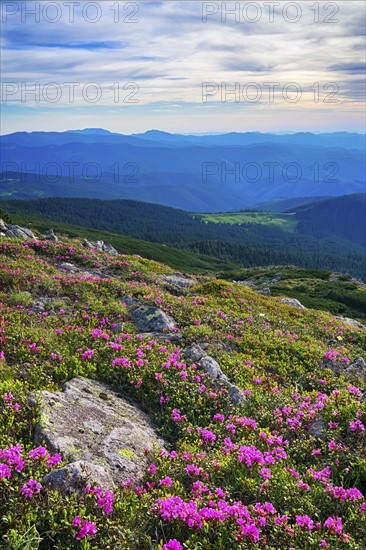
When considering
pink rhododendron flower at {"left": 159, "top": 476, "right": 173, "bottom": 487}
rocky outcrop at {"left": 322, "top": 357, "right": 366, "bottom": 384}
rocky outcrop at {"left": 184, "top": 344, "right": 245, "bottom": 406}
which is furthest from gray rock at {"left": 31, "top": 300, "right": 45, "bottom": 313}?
rocky outcrop at {"left": 322, "top": 357, "right": 366, "bottom": 384}

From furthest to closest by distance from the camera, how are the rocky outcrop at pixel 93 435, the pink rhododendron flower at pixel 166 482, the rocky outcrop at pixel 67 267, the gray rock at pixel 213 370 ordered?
the rocky outcrop at pixel 67 267 → the gray rock at pixel 213 370 → the pink rhododendron flower at pixel 166 482 → the rocky outcrop at pixel 93 435

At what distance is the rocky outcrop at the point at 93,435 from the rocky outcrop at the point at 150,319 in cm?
493

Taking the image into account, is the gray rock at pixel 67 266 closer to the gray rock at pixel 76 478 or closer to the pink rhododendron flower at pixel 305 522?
the gray rock at pixel 76 478

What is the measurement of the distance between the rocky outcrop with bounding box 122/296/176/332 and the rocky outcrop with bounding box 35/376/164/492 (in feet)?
16.2

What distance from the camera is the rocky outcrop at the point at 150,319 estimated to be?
552 inches

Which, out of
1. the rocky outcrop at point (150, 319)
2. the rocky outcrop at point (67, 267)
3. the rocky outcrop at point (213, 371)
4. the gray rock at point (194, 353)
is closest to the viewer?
the rocky outcrop at point (213, 371)

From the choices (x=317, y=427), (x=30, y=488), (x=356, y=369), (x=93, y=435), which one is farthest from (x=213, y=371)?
(x=30, y=488)

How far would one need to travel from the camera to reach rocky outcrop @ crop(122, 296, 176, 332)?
14014 millimetres

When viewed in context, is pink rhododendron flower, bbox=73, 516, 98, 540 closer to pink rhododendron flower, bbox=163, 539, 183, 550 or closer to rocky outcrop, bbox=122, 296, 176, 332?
pink rhododendron flower, bbox=163, 539, 183, 550

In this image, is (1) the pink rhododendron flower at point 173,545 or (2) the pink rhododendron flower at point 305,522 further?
(2) the pink rhododendron flower at point 305,522

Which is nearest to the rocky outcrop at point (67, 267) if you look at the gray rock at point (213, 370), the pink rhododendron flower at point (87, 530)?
the gray rock at point (213, 370)

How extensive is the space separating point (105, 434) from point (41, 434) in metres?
1.22

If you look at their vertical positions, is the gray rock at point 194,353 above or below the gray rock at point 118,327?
below

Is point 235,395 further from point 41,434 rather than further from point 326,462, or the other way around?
point 41,434
